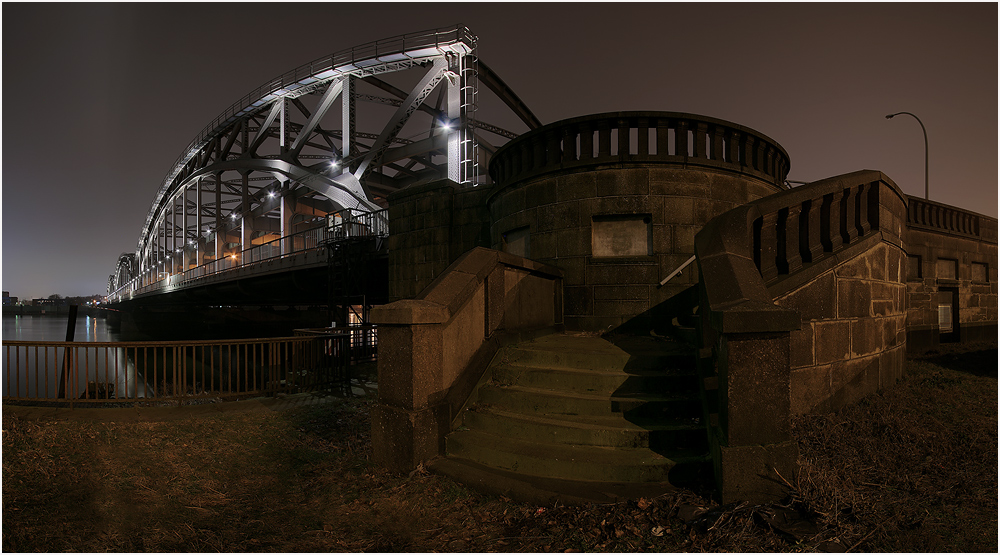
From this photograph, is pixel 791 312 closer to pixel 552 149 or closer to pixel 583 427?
pixel 583 427

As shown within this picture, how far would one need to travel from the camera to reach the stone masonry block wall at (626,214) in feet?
25.5

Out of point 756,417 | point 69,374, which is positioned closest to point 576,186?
point 756,417

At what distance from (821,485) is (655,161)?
5487 millimetres

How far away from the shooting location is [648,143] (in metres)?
7.84

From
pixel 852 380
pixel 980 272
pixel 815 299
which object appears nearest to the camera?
pixel 815 299

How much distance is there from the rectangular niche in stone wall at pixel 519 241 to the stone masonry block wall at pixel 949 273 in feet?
30.1

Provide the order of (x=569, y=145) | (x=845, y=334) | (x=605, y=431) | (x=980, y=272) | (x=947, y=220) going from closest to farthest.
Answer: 1. (x=605, y=431)
2. (x=845, y=334)
3. (x=569, y=145)
4. (x=947, y=220)
5. (x=980, y=272)

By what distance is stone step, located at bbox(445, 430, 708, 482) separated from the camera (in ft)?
13.7

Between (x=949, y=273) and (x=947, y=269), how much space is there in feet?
0.58

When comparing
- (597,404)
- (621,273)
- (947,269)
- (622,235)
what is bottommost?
(597,404)

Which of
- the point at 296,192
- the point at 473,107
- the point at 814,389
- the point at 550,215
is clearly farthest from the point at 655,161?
the point at 296,192

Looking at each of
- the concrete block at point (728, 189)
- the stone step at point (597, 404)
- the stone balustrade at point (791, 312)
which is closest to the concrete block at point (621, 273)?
the concrete block at point (728, 189)

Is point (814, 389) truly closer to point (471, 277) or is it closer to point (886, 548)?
point (886, 548)

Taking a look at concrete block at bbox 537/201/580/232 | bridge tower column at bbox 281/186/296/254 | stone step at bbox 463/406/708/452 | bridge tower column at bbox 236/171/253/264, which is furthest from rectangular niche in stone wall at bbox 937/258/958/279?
bridge tower column at bbox 236/171/253/264
